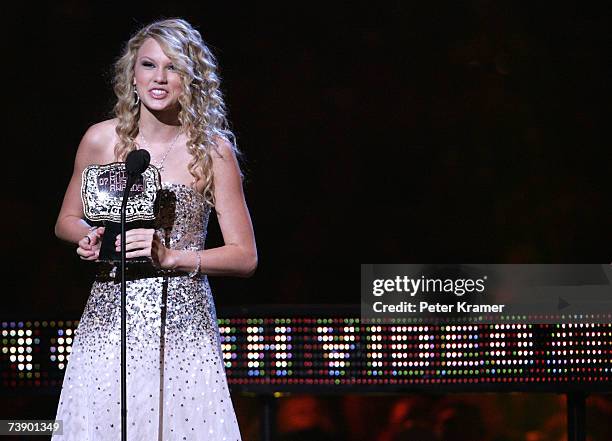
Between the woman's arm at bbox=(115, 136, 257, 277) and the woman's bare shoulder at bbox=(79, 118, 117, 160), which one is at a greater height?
the woman's bare shoulder at bbox=(79, 118, 117, 160)

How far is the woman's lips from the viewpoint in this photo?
249 cm

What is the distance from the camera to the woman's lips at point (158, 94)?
249cm

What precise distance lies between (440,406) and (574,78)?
164cm

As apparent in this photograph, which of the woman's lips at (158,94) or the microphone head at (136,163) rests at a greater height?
the woman's lips at (158,94)

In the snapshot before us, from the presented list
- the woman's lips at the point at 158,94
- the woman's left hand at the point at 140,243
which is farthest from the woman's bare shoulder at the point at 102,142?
the woman's left hand at the point at 140,243

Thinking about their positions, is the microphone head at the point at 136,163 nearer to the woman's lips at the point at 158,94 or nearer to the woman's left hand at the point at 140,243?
the woman's left hand at the point at 140,243

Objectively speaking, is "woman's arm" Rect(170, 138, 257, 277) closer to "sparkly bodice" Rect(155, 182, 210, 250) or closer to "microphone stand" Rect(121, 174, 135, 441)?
"sparkly bodice" Rect(155, 182, 210, 250)

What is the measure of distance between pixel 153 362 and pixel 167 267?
228 millimetres

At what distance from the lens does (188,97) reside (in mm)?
2512

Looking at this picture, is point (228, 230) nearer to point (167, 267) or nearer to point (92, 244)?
point (167, 267)

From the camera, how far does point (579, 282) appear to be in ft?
14.7

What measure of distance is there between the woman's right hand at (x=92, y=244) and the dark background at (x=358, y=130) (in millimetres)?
2357

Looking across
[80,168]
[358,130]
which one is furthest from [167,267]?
[358,130]

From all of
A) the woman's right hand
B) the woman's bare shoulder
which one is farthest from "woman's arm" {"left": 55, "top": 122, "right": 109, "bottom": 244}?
the woman's right hand
